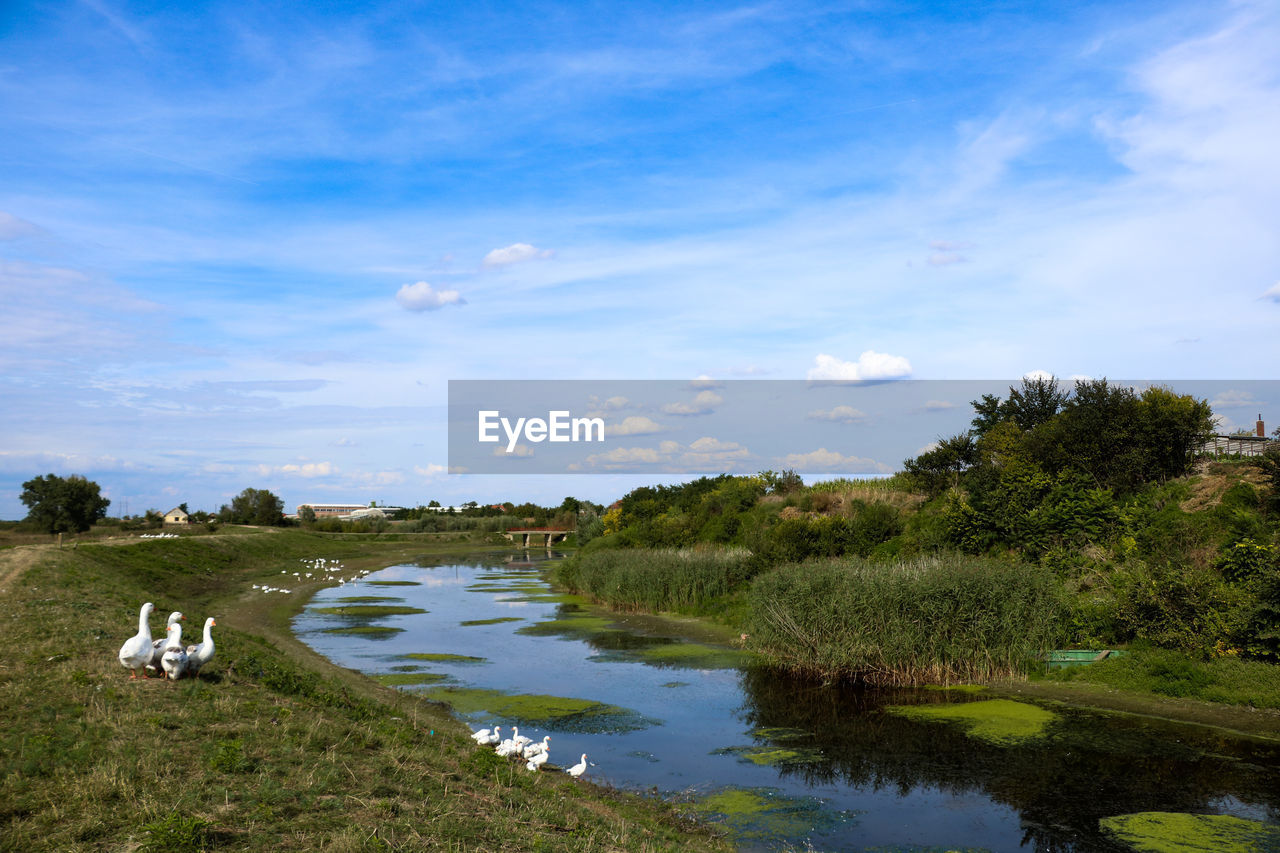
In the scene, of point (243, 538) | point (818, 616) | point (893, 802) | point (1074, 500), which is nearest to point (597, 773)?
point (893, 802)

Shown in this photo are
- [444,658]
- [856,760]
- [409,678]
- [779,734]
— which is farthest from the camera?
[444,658]

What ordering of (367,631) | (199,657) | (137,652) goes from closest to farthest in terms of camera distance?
1. (137,652)
2. (199,657)
3. (367,631)

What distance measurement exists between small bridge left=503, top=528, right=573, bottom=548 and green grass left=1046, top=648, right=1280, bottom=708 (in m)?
89.5

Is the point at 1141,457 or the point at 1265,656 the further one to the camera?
the point at 1141,457

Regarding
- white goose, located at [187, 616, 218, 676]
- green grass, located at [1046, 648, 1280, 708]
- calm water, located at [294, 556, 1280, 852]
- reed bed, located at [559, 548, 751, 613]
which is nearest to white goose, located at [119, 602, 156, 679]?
white goose, located at [187, 616, 218, 676]

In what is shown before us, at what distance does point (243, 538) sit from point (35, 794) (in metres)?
63.4

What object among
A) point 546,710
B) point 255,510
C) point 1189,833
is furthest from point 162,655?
point 255,510

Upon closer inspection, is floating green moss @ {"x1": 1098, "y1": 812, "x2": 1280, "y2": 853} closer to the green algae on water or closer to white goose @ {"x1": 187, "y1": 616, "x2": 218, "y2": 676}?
the green algae on water

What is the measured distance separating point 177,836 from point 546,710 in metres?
11.0

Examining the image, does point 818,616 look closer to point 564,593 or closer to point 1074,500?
point 1074,500

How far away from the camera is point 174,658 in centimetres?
1223

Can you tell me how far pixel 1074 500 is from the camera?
25.9m

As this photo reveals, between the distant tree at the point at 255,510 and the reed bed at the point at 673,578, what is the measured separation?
79363 mm

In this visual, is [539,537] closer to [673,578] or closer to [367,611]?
[367,611]
